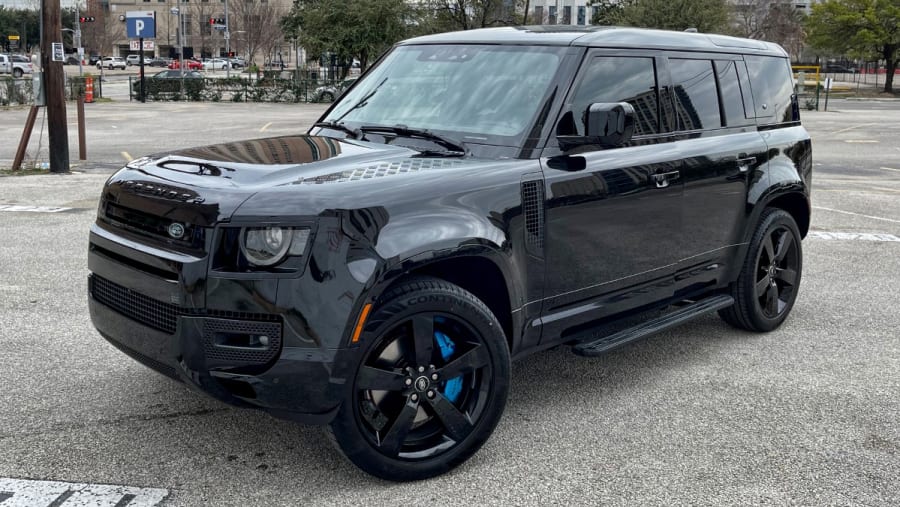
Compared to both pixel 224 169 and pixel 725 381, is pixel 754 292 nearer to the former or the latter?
pixel 725 381

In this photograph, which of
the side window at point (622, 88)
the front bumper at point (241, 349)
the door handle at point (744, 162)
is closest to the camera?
the front bumper at point (241, 349)

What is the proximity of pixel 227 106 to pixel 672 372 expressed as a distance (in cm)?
3453

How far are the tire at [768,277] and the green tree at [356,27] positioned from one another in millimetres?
39754

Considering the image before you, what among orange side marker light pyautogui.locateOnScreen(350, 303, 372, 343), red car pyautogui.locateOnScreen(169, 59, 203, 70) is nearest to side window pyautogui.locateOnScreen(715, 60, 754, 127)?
orange side marker light pyautogui.locateOnScreen(350, 303, 372, 343)

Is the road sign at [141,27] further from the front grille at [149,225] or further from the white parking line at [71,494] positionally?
the white parking line at [71,494]

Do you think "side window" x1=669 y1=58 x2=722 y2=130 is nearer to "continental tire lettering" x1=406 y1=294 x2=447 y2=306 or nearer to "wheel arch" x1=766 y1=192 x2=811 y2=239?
"wheel arch" x1=766 y1=192 x2=811 y2=239

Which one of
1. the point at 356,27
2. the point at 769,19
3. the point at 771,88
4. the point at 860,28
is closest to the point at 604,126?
the point at 771,88

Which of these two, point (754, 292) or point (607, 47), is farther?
point (754, 292)

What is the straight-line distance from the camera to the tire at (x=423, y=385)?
357 cm

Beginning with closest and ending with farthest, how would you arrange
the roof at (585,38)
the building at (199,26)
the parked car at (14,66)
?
the roof at (585,38), the parked car at (14,66), the building at (199,26)

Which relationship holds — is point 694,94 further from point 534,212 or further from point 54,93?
point 54,93

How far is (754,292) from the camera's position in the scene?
5.88 metres

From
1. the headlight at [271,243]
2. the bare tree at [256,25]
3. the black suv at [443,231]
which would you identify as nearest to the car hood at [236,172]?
Result: the black suv at [443,231]

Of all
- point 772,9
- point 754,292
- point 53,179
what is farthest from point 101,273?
point 772,9
